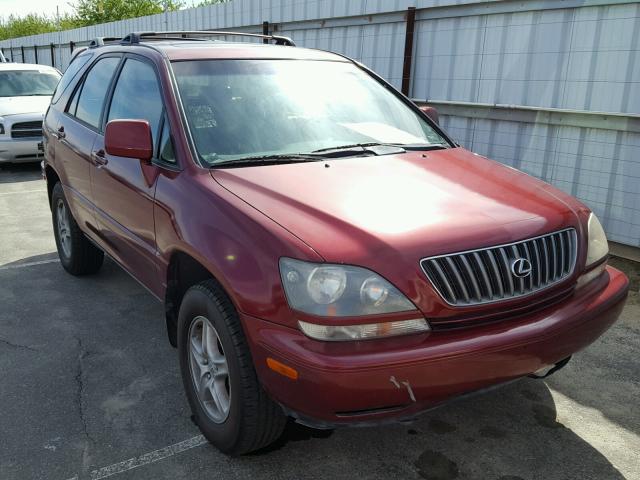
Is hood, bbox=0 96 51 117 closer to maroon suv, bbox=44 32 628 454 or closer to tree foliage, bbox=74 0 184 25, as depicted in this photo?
maroon suv, bbox=44 32 628 454

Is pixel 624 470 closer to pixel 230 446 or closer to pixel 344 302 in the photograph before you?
pixel 344 302

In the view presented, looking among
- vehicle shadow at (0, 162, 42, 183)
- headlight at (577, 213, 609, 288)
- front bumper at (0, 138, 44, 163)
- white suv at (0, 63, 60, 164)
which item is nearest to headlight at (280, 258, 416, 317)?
headlight at (577, 213, 609, 288)

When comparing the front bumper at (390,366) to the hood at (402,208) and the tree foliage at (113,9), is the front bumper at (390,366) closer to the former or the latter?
the hood at (402,208)

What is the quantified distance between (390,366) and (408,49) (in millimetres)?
5993

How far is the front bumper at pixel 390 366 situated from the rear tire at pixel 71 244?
3071 mm

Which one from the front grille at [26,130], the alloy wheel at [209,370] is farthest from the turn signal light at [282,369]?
the front grille at [26,130]

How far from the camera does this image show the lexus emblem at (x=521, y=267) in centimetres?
237

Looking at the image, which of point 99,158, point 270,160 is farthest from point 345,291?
point 99,158

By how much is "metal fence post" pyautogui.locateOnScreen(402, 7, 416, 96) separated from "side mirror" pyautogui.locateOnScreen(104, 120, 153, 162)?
4.94 m

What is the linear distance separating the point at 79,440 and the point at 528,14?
5454 millimetres

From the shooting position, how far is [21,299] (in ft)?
15.4

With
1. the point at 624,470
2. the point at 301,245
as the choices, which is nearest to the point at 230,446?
the point at 301,245

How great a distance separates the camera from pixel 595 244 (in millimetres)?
2842

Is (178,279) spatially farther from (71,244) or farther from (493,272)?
(71,244)
